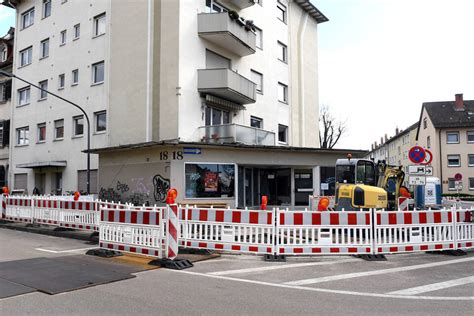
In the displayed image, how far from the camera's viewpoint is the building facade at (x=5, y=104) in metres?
31.8

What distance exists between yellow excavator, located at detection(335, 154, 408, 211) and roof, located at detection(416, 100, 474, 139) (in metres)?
39.5

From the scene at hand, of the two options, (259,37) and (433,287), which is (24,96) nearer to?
(259,37)

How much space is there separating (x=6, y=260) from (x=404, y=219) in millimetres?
9265

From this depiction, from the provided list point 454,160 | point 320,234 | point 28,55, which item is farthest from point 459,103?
point 320,234

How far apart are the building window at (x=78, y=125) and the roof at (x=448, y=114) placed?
4152 centimetres

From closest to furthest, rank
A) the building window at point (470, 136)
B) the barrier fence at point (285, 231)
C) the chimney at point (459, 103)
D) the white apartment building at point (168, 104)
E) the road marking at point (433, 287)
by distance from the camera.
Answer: the road marking at point (433, 287), the barrier fence at point (285, 231), the white apartment building at point (168, 104), the building window at point (470, 136), the chimney at point (459, 103)

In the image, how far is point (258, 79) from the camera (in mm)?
27125

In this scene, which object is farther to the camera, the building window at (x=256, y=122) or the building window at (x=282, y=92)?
the building window at (x=282, y=92)

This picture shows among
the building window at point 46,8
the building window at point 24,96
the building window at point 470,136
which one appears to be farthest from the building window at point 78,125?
the building window at point 470,136

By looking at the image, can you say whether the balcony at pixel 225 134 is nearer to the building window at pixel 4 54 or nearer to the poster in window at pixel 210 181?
the poster in window at pixel 210 181

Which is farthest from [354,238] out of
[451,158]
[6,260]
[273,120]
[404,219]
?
[451,158]

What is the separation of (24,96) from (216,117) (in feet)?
56.4

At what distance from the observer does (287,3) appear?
31.2 m

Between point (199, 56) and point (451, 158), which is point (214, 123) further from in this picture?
point (451, 158)
